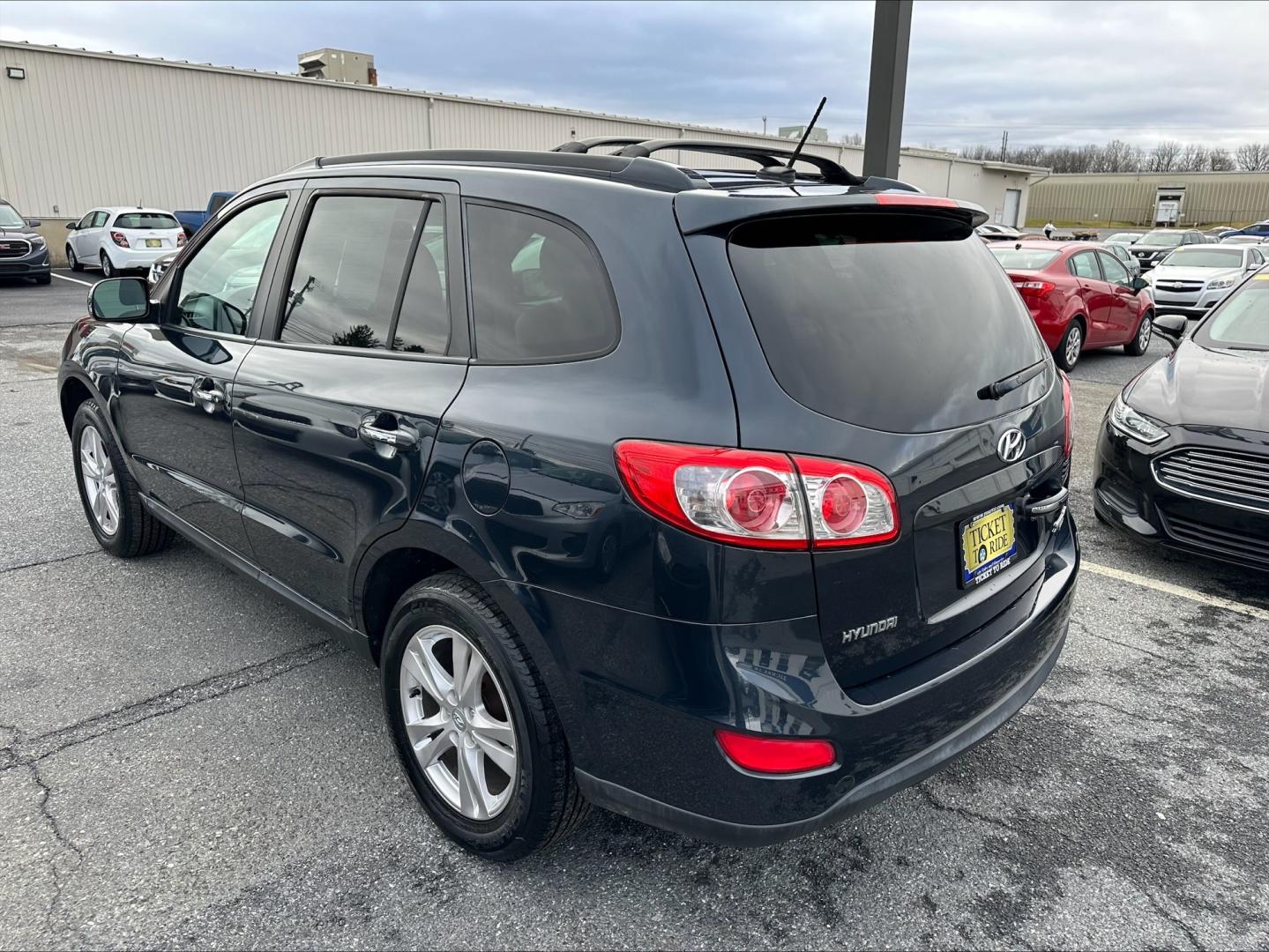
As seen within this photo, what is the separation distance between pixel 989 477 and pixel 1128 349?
12235 mm

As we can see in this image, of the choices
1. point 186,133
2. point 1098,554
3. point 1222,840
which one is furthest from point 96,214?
point 1222,840

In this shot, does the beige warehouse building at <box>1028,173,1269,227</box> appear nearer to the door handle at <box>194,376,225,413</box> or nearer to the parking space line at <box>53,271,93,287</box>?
the parking space line at <box>53,271,93,287</box>

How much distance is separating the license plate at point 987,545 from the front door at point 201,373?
2.39 m

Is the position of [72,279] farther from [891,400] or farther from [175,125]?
[891,400]

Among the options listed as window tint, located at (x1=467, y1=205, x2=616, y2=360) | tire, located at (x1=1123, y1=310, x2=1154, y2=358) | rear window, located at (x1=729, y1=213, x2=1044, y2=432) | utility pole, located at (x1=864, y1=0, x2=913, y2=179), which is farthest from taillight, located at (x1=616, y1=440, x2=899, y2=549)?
tire, located at (x1=1123, y1=310, x2=1154, y2=358)

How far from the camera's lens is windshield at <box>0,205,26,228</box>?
1766 cm

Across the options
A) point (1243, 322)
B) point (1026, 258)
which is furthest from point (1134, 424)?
point (1026, 258)

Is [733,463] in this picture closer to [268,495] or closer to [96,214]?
[268,495]

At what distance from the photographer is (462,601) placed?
2.29 meters

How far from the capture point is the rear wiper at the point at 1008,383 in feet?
7.58

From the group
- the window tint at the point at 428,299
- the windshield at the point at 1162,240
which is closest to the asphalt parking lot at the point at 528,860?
the window tint at the point at 428,299

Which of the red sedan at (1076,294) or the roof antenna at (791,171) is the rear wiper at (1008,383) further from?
the red sedan at (1076,294)

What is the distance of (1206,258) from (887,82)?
14.8 meters

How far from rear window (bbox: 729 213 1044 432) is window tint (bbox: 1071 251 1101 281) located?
991cm
